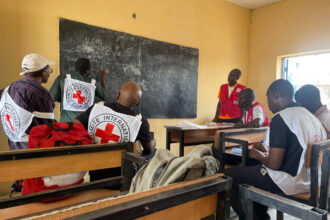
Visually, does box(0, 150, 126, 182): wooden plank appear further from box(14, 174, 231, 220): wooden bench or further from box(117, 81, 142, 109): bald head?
box(14, 174, 231, 220): wooden bench

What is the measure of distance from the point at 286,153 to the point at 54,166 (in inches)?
54.9

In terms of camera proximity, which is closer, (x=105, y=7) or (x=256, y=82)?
(x=105, y=7)

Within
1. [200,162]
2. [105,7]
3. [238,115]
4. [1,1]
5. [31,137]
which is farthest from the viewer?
[238,115]

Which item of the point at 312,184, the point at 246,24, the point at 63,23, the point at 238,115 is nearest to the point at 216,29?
the point at 246,24

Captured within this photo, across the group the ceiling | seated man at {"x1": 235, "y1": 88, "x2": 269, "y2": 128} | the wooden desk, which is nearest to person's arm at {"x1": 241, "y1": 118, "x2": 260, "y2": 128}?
seated man at {"x1": 235, "y1": 88, "x2": 269, "y2": 128}

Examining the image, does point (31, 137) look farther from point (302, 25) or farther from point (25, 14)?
point (302, 25)

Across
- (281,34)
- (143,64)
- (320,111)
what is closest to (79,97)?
(143,64)

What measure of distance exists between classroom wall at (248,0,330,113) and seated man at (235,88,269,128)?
2.50 metres

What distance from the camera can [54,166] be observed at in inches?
46.1

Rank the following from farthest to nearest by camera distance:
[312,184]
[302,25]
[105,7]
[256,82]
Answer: [256,82], [302,25], [105,7], [312,184]

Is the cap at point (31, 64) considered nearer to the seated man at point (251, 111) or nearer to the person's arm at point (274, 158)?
the person's arm at point (274, 158)

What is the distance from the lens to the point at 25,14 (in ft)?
8.98

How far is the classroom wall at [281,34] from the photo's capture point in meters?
4.30

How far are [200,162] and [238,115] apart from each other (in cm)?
307
